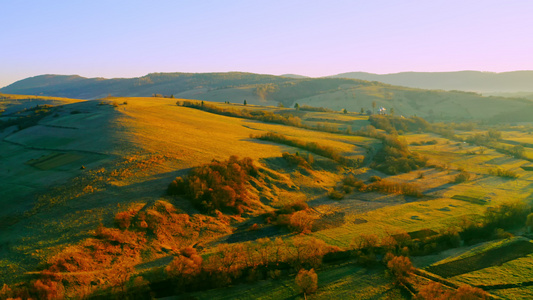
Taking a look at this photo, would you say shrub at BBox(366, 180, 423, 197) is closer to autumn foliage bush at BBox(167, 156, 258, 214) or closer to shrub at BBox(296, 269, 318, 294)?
autumn foliage bush at BBox(167, 156, 258, 214)

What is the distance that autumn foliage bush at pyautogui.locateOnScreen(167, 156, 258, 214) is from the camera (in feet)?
92.0

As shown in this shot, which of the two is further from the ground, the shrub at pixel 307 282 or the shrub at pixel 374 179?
the shrub at pixel 374 179

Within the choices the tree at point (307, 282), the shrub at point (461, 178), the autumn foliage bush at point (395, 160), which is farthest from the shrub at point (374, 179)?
the tree at point (307, 282)

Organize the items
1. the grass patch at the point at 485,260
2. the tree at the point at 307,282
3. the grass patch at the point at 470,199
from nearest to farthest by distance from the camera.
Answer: the tree at the point at 307,282 → the grass patch at the point at 485,260 → the grass patch at the point at 470,199

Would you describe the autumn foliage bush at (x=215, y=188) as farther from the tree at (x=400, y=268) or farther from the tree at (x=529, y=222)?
the tree at (x=529, y=222)

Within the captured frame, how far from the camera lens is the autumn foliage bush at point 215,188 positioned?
28.0 metres

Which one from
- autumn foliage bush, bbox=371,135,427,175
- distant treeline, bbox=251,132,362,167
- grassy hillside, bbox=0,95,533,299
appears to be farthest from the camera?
autumn foliage bush, bbox=371,135,427,175

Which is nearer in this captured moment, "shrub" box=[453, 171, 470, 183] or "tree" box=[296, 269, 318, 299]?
"tree" box=[296, 269, 318, 299]

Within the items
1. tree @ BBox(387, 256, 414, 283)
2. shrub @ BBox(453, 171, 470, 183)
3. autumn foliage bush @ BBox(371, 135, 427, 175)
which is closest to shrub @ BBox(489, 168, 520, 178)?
shrub @ BBox(453, 171, 470, 183)

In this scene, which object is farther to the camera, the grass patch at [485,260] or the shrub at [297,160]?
the shrub at [297,160]

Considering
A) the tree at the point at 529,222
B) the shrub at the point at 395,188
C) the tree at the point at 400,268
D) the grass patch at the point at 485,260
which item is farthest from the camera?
the shrub at the point at 395,188

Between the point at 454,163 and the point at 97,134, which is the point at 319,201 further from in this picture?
the point at 454,163

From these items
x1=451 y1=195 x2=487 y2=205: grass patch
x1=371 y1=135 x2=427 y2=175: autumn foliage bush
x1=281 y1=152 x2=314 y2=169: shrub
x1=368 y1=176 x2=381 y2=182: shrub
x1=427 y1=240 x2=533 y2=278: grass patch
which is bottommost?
x1=427 y1=240 x2=533 y2=278: grass patch

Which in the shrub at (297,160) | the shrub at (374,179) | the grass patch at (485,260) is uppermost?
the shrub at (297,160)
